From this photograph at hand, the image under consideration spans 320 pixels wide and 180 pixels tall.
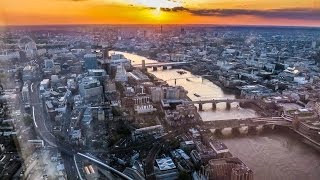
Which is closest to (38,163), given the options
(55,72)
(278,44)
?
(55,72)

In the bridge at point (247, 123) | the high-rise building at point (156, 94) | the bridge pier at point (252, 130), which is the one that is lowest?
the bridge pier at point (252, 130)

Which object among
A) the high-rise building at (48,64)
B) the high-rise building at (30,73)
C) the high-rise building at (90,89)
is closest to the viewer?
the high-rise building at (90,89)

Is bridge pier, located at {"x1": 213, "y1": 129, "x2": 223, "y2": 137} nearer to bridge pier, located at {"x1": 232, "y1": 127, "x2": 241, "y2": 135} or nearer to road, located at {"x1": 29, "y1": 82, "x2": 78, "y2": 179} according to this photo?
bridge pier, located at {"x1": 232, "y1": 127, "x2": 241, "y2": 135}

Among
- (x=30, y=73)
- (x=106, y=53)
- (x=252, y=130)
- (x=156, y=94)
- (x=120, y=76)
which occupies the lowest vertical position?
(x=252, y=130)

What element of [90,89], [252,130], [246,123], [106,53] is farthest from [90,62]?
[252,130]

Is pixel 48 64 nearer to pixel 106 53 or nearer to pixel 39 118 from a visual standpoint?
pixel 106 53

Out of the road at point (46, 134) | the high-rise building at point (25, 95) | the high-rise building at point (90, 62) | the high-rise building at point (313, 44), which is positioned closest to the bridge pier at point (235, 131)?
the road at point (46, 134)

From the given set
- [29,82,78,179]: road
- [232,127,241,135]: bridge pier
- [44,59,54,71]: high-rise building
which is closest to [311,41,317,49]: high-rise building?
[232,127,241,135]: bridge pier

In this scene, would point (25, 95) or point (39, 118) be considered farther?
point (25, 95)

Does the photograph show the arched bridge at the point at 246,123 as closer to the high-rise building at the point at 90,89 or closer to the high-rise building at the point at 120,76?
the high-rise building at the point at 90,89
